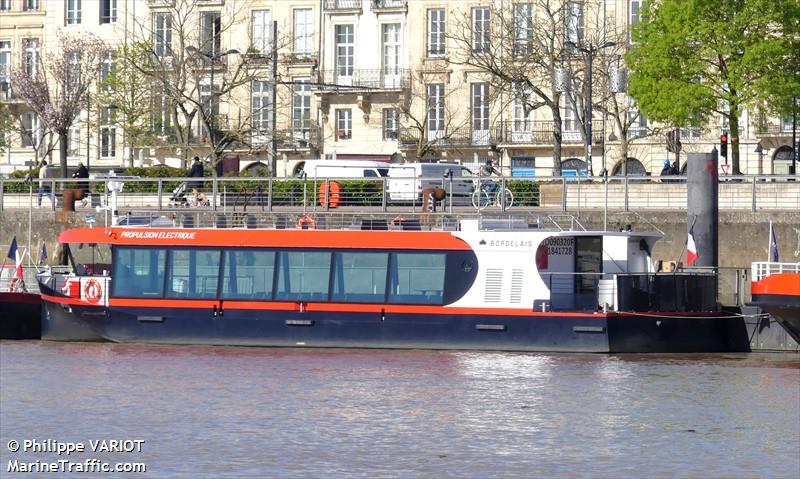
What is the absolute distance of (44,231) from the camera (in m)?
46.5

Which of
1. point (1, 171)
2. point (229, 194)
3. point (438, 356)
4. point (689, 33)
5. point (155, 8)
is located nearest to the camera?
point (438, 356)

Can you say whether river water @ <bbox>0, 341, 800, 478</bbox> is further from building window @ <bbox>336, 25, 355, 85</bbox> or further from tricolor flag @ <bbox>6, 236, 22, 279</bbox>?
building window @ <bbox>336, 25, 355, 85</bbox>

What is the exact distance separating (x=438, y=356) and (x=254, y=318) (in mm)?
3978

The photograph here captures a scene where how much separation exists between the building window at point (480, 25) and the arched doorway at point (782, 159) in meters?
11.2

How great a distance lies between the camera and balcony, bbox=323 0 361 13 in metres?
68.6

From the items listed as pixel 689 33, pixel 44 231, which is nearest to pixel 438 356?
pixel 44 231

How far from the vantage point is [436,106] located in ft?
223

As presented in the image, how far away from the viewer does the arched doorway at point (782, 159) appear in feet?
→ 209

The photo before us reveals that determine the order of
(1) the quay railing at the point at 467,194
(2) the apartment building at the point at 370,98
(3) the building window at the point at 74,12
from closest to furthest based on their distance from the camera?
(1) the quay railing at the point at 467,194 → (2) the apartment building at the point at 370,98 → (3) the building window at the point at 74,12

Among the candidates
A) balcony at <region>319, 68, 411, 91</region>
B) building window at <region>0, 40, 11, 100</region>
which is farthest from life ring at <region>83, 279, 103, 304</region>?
building window at <region>0, 40, 11, 100</region>

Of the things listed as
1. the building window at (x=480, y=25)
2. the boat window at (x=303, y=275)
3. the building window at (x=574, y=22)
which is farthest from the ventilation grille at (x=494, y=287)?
the building window at (x=480, y=25)

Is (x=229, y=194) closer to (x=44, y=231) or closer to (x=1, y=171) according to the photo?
(x=44, y=231)

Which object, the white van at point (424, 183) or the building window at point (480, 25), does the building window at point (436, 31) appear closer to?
the building window at point (480, 25)

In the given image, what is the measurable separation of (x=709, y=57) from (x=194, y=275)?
2166 cm
